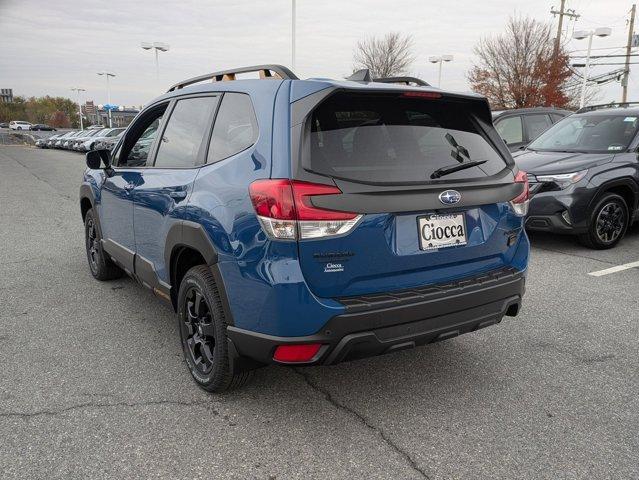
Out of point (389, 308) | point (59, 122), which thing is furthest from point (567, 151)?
point (59, 122)

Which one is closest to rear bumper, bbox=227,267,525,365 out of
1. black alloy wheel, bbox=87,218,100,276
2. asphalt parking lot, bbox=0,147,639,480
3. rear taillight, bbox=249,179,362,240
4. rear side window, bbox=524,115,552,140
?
rear taillight, bbox=249,179,362,240

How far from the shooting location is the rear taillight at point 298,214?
2363 mm

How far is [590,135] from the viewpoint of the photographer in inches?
283

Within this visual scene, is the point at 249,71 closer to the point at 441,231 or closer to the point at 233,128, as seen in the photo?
the point at 233,128

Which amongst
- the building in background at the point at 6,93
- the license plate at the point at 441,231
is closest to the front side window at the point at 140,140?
the license plate at the point at 441,231

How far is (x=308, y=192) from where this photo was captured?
2381 mm

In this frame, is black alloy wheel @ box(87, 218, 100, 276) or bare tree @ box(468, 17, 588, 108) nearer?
black alloy wheel @ box(87, 218, 100, 276)

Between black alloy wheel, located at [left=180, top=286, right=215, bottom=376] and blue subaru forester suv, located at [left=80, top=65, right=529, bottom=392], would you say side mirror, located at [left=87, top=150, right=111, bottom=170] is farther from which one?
black alloy wheel, located at [left=180, top=286, right=215, bottom=376]

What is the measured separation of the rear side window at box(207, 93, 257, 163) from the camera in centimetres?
274

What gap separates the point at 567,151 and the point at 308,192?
5862 mm

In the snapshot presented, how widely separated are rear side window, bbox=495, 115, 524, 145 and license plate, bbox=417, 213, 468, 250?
8.17m

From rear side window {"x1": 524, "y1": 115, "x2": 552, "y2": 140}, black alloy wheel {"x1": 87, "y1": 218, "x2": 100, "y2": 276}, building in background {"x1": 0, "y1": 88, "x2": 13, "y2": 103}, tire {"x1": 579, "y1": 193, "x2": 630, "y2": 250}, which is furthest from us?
building in background {"x1": 0, "y1": 88, "x2": 13, "y2": 103}

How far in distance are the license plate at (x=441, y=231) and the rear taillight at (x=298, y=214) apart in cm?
40

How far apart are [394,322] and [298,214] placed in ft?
2.32
